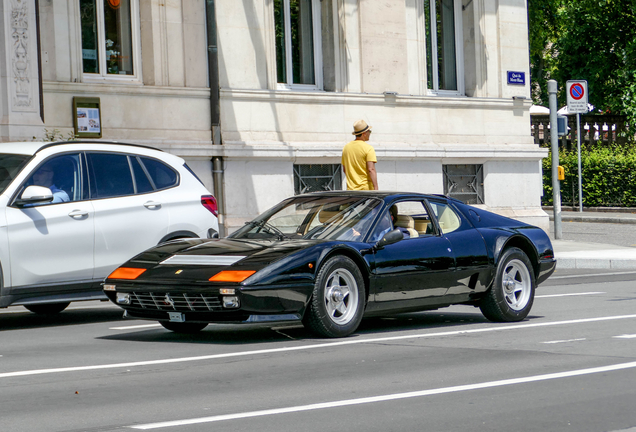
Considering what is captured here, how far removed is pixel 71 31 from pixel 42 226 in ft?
26.7

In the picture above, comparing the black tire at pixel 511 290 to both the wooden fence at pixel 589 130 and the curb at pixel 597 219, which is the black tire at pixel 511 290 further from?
the wooden fence at pixel 589 130

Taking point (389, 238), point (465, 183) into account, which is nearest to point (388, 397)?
point (389, 238)

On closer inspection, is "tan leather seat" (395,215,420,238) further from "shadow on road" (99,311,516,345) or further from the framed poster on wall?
the framed poster on wall

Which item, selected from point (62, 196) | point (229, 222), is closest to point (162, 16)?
point (229, 222)

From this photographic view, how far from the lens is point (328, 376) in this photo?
259 inches

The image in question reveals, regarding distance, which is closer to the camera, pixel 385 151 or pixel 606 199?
pixel 385 151

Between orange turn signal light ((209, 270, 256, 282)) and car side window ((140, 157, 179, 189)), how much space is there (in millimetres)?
2852

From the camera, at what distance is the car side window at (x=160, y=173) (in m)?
10.4

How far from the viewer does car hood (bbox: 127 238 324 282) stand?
7883 mm

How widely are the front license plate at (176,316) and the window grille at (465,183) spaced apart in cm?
1402

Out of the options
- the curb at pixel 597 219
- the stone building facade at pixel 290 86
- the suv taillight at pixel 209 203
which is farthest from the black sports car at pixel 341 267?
the curb at pixel 597 219

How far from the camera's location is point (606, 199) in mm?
30438

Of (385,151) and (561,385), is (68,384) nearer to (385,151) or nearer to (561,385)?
(561,385)

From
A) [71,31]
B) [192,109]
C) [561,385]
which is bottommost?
[561,385]
